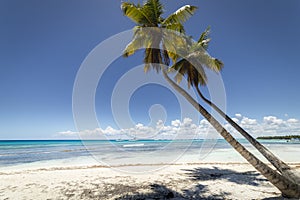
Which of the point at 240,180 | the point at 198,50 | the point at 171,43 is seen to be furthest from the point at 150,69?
the point at 240,180

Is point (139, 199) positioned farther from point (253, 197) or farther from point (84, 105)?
point (84, 105)

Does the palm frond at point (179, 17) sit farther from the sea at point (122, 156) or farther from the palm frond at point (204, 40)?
the sea at point (122, 156)

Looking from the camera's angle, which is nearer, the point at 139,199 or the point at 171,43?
the point at 139,199

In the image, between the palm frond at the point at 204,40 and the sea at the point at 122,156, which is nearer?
the palm frond at the point at 204,40

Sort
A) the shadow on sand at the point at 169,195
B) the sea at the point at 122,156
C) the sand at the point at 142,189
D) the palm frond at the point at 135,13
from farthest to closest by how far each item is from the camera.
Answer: the sea at the point at 122,156 < the palm frond at the point at 135,13 < the sand at the point at 142,189 < the shadow on sand at the point at 169,195

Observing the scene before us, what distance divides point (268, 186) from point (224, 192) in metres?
1.77

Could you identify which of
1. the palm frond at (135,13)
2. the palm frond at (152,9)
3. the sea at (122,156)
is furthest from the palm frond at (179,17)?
the sea at (122,156)

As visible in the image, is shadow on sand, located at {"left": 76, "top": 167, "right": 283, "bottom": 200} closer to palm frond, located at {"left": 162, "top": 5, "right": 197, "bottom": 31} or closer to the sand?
the sand

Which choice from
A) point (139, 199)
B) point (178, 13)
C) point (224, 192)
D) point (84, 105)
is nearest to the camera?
point (139, 199)

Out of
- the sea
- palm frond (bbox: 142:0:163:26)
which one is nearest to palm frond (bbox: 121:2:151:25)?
palm frond (bbox: 142:0:163:26)

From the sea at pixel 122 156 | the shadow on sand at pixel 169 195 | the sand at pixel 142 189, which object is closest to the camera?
the shadow on sand at pixel 169 195

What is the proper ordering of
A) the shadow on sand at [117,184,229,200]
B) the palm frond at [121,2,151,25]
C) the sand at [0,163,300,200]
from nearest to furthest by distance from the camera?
1. the shadow on sand at [117,184,229,200]
2. the sand at [0,163,300,200]
3. the palm frond at [121,2,151,25]

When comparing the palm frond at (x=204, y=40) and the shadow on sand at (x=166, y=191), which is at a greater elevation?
the palm frond at (x=204, y=40)

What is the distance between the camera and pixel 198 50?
644 cm
